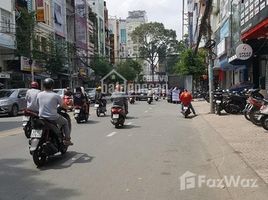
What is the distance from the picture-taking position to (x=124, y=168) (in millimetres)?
10305

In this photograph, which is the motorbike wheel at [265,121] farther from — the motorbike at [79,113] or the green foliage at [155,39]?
the green foliage at [155,39]

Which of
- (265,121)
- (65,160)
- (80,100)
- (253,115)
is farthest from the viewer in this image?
(80,100)

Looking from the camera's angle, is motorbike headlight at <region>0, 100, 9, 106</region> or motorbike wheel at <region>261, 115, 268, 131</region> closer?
motorbike wheel at <region>261, 115, 268, 131</region>

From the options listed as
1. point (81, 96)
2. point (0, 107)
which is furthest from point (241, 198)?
point (0, 107)

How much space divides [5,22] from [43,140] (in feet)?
109

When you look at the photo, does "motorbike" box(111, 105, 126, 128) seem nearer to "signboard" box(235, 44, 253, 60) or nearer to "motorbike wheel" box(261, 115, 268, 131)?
"motorbike wheel" box(261, 115, 268, 131)

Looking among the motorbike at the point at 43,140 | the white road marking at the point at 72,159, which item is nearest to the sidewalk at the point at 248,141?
the white road marking at the point at 72,159

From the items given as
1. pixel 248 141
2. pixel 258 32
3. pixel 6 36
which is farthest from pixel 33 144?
pixel 6 36

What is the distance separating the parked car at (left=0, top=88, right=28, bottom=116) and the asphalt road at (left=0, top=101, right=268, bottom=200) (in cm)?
1247

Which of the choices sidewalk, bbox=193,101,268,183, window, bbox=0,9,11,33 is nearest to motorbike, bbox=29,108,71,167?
sidewalk, bbox=193,101,268,183

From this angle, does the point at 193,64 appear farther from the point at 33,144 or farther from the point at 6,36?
the point at 33,144

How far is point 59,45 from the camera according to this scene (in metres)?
52.3

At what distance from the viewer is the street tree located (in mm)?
106250

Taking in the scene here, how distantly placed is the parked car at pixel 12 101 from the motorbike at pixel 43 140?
18.4 m
